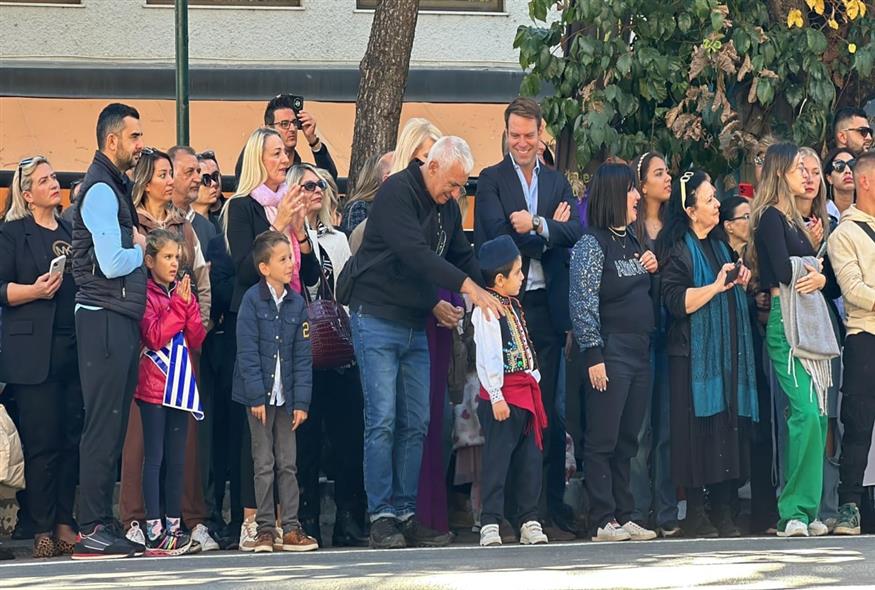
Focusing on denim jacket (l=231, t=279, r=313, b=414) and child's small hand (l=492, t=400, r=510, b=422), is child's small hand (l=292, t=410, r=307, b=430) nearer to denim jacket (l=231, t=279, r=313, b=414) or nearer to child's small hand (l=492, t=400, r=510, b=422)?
denim jacket (l=231, t=279, r=313, b=414)

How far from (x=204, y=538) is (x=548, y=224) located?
2691 millimetres

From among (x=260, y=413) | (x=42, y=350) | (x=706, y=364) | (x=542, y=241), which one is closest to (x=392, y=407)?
(x=260, y=413)

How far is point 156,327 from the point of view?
11078 millimetres

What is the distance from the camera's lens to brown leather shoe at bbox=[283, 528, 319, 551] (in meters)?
11.0

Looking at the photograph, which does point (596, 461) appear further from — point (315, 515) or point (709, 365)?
point (315, 515)

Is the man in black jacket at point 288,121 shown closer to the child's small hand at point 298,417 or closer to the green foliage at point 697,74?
the green foliage at point 697,74

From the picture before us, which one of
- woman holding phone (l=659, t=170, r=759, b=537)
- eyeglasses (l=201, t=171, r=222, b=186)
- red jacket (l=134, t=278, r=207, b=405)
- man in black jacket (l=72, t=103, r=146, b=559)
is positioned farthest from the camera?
eyeglasses (l=201, t=171, r=222, b=186)

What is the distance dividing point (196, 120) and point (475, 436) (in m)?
10.9

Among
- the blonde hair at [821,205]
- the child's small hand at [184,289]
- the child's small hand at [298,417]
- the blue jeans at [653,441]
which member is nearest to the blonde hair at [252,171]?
the child's small hand at [184,289]

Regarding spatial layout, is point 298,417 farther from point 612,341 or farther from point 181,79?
point 181,79

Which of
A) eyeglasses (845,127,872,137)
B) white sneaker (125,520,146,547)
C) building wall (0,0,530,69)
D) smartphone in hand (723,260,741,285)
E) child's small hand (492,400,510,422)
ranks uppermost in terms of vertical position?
building wall (0,0,530,69)

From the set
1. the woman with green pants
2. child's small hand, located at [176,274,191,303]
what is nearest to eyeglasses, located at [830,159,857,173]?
the woman with green pants

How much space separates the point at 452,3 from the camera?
74.3ft

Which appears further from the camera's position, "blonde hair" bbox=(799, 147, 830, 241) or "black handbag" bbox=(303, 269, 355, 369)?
"blonde hair" bbox=(799, 147, 830, 241)
